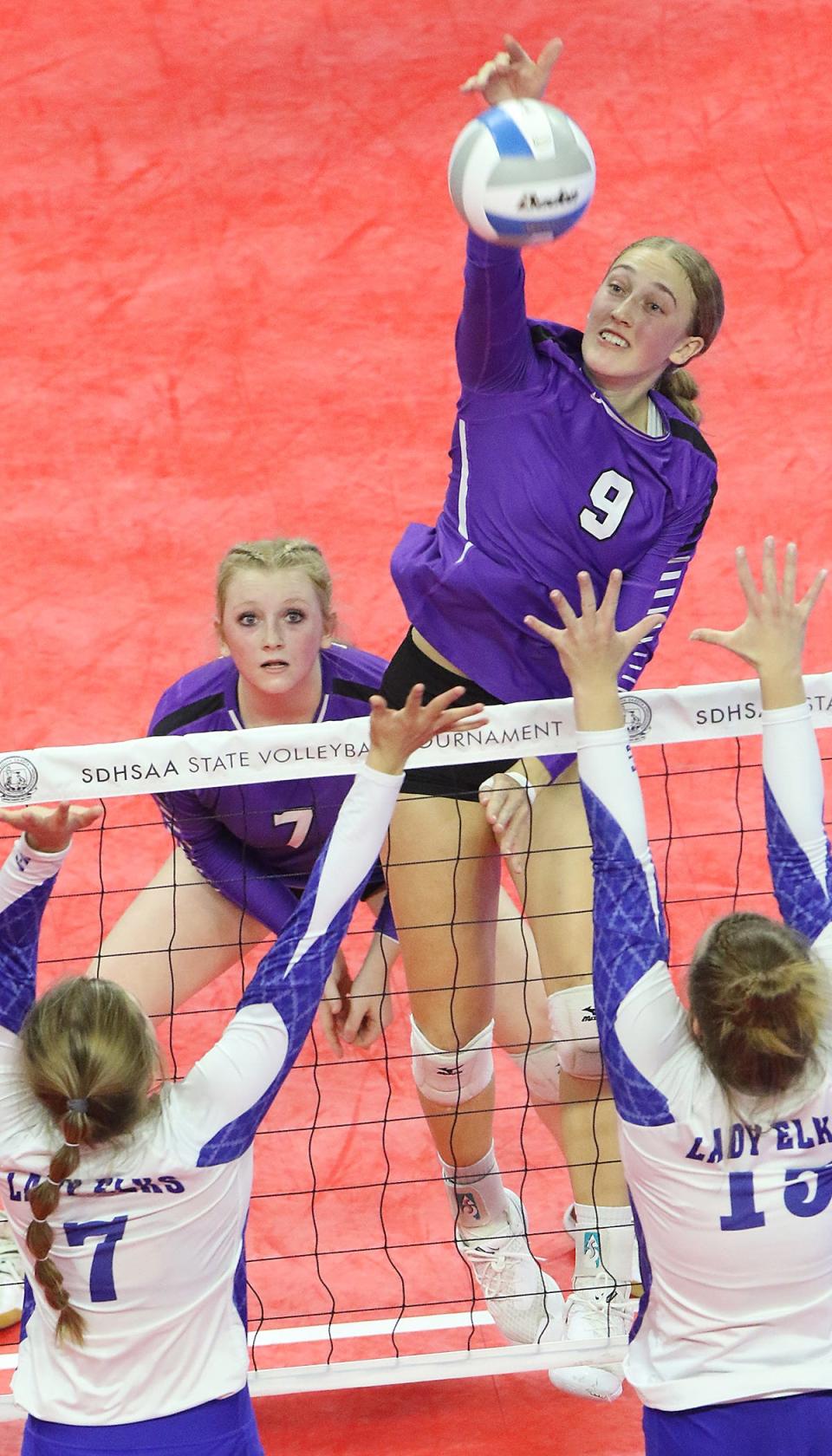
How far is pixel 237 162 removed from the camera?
29.1 ft

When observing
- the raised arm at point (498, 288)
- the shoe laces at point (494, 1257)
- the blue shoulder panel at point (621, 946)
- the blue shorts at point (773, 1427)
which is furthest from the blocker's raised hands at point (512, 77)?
the shoe laces at point (494, 1257)

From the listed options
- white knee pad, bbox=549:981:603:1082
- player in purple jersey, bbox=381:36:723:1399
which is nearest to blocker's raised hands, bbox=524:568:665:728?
player in purple jersey, bbox=381:36:723:1399

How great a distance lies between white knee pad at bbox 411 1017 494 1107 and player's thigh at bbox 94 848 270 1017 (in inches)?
22.5

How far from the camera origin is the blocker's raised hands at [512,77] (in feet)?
12.1

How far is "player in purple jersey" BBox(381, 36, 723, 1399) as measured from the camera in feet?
13.0

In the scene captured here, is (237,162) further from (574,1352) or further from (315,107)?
(574,1352)

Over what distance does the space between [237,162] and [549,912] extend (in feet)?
19.2

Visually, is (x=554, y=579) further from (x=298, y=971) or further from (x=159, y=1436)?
(x=159, y=1436)

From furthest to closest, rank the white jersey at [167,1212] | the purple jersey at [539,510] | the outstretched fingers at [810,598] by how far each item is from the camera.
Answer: the purple jersey at [539,510] < the outstretched fingers at [810,598] < the white jersey at [167,1212]

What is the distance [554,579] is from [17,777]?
1179mm

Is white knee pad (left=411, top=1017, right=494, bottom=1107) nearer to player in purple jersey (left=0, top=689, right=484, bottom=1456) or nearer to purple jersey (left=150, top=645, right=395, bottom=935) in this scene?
purple jersey (left=150, top=645, right=395, bottom=935)

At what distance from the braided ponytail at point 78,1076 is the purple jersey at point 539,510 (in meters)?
1.42

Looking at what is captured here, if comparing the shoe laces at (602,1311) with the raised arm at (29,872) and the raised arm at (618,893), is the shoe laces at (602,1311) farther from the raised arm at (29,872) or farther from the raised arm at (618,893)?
the raised arm at (29,872)


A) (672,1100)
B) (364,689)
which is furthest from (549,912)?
(672,1100)
